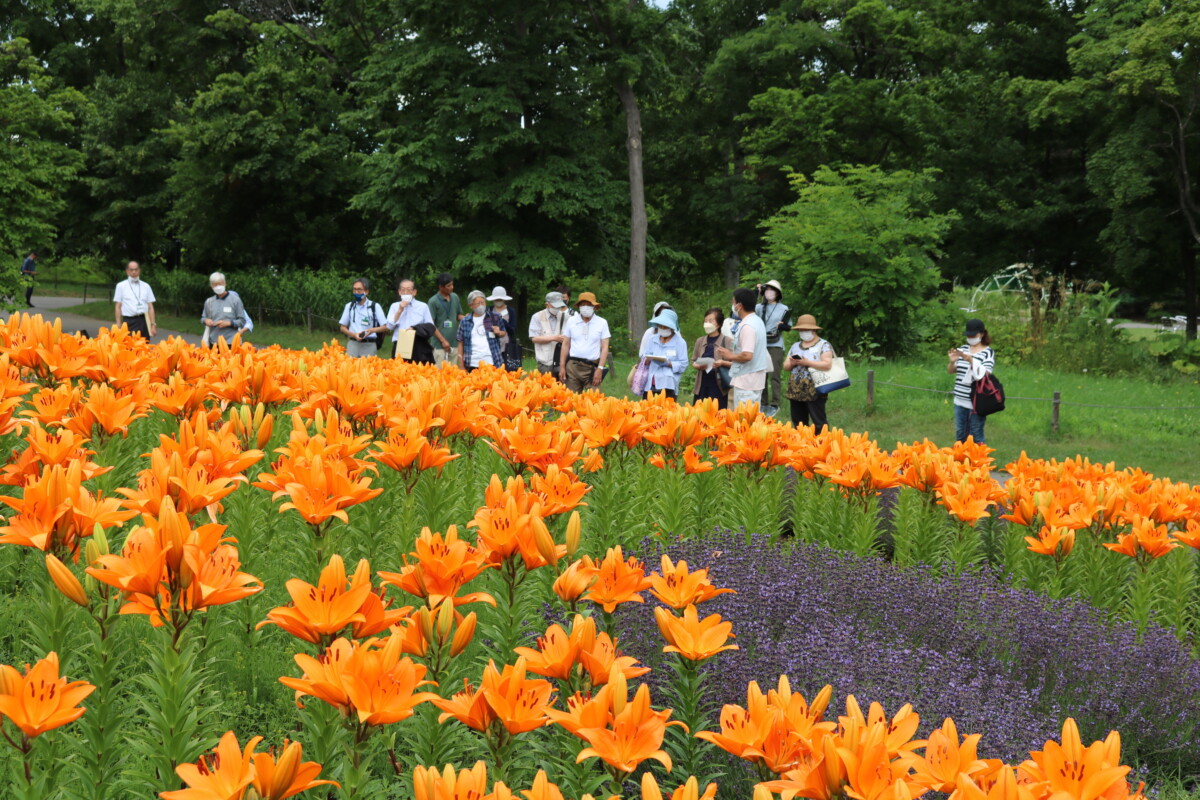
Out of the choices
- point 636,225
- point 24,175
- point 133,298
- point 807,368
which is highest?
point 24,175

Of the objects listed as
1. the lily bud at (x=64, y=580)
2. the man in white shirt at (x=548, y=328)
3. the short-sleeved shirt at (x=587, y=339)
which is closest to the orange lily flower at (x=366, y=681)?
the lily bud at (x=64, y=580)

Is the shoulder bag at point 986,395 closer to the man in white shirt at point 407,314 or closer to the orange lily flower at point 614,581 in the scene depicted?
the man in white shirt at point 407,314

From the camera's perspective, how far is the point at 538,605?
10.6 ft

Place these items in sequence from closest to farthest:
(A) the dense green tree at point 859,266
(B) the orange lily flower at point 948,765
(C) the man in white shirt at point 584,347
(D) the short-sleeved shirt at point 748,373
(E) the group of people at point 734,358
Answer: (B) the orange lily flower at point 948,765, (D) the short-sleeved shirt at point 748,373, (E) the group of people at point 734,358, (C) the man in white shirt at point 584,347, (A) the dense green tree at point 859,266

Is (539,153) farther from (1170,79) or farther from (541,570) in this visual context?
(541,570)

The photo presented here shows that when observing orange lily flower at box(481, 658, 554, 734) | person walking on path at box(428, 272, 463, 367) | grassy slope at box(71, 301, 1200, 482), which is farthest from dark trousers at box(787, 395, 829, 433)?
orange lily flower at box(481, 658, 554, 734)

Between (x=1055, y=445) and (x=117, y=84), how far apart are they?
32174 millimetres

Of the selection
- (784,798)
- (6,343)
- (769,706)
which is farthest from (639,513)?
(6,343)

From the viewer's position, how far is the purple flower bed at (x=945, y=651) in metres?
3.03

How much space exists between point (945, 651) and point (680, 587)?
191 centimetres

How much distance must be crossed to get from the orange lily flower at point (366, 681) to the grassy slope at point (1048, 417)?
11538mm

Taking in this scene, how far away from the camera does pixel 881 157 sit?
33625 millimetres

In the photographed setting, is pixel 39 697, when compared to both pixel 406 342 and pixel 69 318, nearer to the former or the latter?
pixel 406 342

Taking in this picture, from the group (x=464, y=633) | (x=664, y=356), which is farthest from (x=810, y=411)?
(x=464, y=633)
